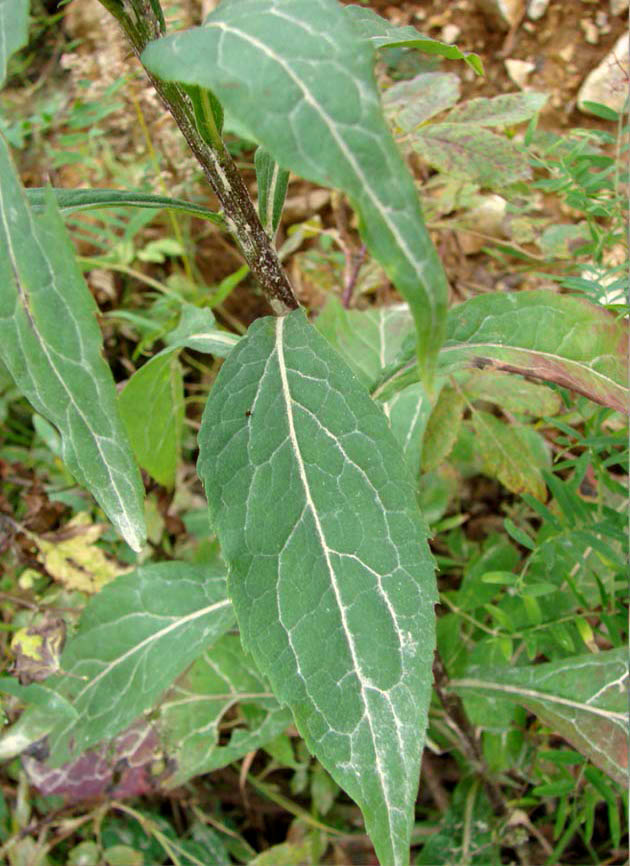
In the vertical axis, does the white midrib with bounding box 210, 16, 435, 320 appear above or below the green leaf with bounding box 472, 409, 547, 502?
above

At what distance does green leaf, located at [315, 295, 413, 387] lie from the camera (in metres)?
2.00

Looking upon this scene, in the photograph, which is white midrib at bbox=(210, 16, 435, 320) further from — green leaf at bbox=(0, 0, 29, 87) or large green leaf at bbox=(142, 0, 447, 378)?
green leaf at bbox=(0, 0, 29, 87)

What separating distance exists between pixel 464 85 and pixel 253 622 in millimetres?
2359

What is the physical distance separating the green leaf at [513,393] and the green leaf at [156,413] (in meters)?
0.67

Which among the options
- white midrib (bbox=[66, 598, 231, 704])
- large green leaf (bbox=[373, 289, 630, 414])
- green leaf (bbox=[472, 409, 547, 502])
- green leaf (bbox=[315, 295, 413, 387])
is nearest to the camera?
large green leaf (bbox=[373, 289, 630, 414])

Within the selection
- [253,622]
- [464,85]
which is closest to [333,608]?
[253,622]

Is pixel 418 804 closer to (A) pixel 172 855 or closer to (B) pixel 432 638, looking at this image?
(A) pixel 172 855

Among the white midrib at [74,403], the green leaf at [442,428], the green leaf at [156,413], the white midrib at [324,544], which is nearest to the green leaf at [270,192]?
the white midrib at [324,544]

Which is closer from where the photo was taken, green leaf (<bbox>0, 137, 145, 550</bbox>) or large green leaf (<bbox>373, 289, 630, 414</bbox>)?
green leaf (<bbox>0, 137, 145, 550</bbox>)

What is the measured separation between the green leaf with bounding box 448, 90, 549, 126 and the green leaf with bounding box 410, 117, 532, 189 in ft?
0.11

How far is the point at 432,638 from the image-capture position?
112 centimetres

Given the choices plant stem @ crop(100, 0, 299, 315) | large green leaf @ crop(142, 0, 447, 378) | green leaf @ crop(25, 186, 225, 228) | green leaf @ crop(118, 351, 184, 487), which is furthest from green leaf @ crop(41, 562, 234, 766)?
large green leaf @ crop(142, 0, 447, 378)

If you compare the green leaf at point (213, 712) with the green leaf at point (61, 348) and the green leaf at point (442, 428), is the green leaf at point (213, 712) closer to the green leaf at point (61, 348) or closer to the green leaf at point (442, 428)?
the green leaf at point (442, 428)

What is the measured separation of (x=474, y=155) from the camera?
1805 mm
